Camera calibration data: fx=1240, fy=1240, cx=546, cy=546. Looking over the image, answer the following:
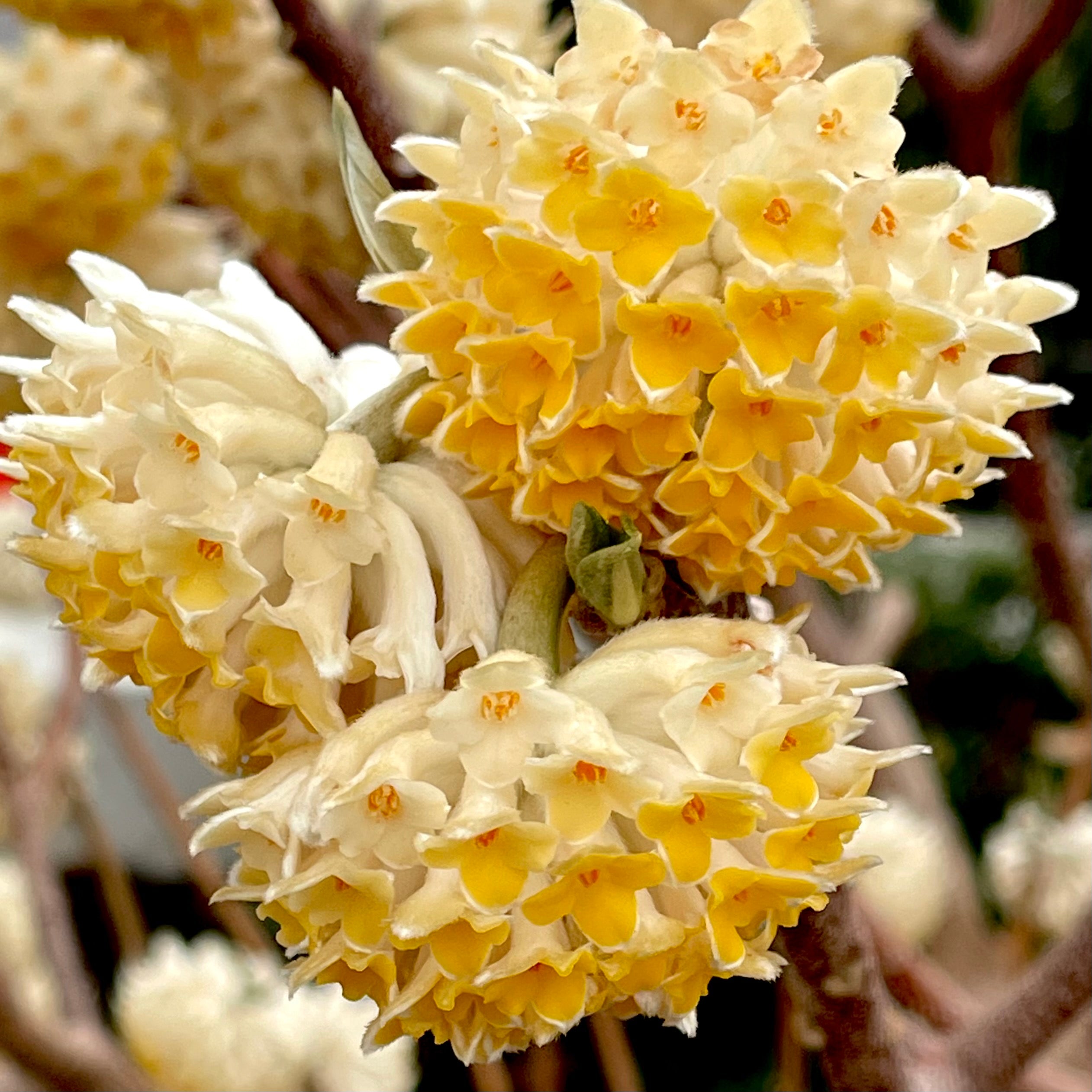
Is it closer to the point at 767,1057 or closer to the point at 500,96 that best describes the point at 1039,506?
the point at 500,96

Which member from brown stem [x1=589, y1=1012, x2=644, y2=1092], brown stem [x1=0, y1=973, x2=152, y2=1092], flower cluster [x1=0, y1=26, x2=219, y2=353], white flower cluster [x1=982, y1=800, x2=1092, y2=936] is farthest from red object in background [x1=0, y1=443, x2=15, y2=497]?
white flower cluster [x1=982, y1=800, x2=1092, y2=936]

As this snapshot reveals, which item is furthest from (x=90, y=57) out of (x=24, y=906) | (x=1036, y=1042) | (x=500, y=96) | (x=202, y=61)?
(x=24, y=906)

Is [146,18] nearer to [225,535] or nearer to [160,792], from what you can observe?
[225,535]

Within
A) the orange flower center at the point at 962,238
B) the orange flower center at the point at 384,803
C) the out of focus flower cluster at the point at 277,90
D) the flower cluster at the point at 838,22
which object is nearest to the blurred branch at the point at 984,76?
the flower cluster at the point at 838,22

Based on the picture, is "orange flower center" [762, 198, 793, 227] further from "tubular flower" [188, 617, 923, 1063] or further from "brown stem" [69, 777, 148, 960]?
"brown stem" [69, 777, 148, 960]

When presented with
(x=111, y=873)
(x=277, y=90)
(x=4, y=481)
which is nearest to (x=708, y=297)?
(x=277, y=90)

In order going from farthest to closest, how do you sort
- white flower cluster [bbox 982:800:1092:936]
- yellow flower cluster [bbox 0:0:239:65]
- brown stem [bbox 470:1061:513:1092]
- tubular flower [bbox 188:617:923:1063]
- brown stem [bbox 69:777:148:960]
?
brown stem [bbox 69:777:148:960] → white flower cluster [bbox 982:800:1092:936] → brown stem [bbox 470:1061:513:1092] → yellow flower cluster [bbox 0:0:239:65] → tubular flower [bbox 188:617:923:1063]
